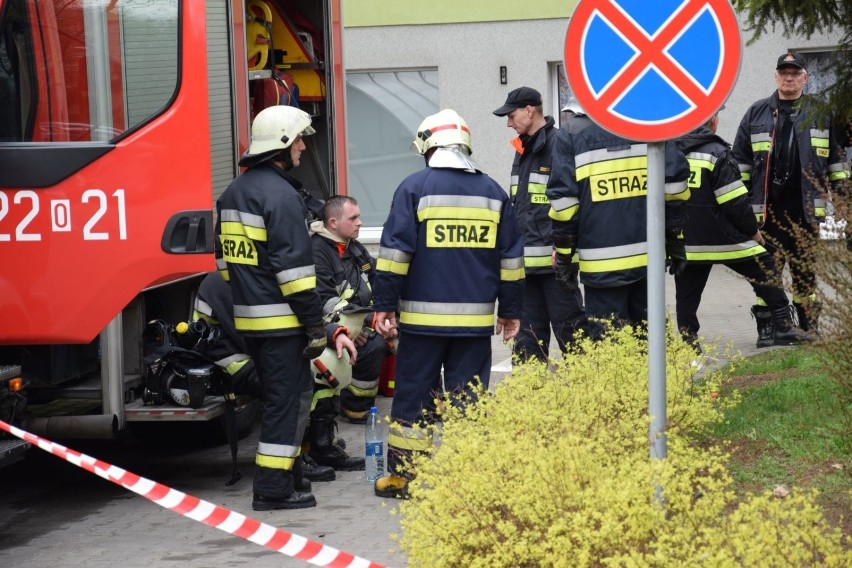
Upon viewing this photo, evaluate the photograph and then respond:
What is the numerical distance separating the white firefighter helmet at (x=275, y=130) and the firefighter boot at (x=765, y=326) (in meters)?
4.91

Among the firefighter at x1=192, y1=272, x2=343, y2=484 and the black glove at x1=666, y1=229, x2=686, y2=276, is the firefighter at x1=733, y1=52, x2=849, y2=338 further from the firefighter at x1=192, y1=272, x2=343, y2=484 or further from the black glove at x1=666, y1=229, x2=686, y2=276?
the firefighter at x1=192, y1=272, x2=343, y2=484

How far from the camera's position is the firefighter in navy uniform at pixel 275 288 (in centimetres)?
635

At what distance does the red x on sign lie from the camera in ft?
14.5

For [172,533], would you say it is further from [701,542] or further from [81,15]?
[701,542]

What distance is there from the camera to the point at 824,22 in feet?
24.3

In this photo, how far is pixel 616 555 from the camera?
3.84 metres

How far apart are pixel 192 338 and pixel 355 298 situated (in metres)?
1.22

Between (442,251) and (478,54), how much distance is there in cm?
1117

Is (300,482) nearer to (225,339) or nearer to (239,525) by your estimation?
(225,339)

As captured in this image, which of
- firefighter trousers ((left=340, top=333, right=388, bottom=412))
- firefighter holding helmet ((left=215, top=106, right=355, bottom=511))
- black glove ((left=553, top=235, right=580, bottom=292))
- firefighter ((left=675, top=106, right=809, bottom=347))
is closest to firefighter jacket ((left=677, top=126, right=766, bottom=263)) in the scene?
firefighter ((left=675, top=106, right=809, bottom=347))

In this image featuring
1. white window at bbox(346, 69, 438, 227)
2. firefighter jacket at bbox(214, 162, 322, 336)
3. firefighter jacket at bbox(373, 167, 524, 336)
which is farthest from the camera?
white window at bbox(346, 69, 438, 227)

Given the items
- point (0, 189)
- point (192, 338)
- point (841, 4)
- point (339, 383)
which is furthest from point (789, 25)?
point (0, 189)

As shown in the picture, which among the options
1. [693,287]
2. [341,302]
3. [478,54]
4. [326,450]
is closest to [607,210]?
[341,302]

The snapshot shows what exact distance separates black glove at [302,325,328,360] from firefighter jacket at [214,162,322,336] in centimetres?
3
